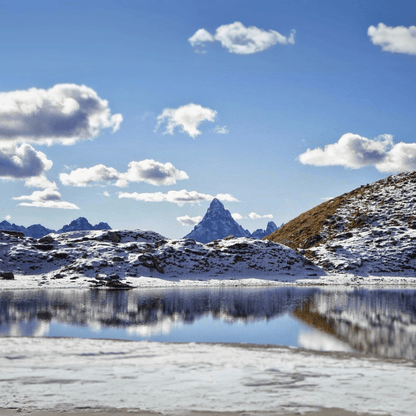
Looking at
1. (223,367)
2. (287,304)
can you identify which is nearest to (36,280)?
(287,304)

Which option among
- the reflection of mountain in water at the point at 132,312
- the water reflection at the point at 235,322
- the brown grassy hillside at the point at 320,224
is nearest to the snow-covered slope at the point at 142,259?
the reflection of mountain in water at the point at 132,312

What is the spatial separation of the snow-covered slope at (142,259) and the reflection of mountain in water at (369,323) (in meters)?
41.0

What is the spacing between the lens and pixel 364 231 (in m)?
118

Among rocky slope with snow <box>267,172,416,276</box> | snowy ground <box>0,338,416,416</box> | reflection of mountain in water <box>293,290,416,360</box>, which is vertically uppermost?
rocky slope with snow <box>267,172,416,276</box>

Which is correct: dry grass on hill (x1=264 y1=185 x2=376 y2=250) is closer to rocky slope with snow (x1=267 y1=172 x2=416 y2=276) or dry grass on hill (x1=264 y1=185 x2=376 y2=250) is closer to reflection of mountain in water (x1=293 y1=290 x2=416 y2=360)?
rocky slope with snow (x1=267 y1=172 x2=416 y2=276)

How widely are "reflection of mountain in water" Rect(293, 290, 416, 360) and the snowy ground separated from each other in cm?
289

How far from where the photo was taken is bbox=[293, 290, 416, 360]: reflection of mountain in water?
65.9 ft

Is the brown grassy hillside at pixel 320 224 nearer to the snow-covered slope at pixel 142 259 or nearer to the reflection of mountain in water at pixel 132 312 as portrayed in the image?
the snow-covered slope at pixel 142 259

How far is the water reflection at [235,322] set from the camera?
22.2 meters

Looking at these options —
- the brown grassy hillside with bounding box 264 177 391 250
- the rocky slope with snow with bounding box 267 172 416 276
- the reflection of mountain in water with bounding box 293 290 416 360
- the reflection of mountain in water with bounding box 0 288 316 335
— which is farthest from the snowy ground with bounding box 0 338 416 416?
the brown grassy hillside with bounding box 264 177 391 250

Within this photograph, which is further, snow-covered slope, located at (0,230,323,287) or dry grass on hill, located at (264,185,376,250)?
dry grass on hill, located at (264,185,376,250)

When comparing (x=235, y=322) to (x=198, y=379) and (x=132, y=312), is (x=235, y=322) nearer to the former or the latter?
(x=132, y=312)

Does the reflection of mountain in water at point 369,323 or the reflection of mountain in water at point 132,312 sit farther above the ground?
the reflection of mountain in water at point 369,323

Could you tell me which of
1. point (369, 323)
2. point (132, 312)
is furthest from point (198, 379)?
point (132, 312)
